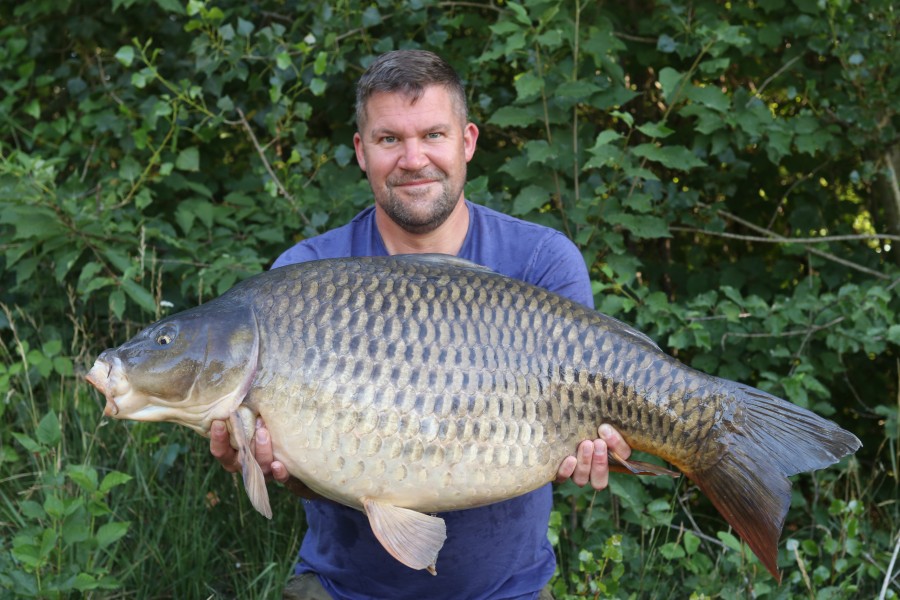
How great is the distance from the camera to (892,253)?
310 centimetres

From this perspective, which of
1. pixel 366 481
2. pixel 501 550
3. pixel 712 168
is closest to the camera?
pixel 366 481

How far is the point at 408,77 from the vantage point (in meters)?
1.81

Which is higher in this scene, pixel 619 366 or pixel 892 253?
pixel 619 366

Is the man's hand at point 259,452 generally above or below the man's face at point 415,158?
below

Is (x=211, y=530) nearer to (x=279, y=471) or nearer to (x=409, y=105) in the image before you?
(x=279, y=471)

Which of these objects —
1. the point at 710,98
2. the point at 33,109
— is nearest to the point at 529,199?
the point at 710,98

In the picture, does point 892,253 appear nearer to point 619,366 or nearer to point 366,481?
point 619,366

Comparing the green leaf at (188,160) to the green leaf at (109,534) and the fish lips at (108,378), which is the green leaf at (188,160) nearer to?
the green leaf at (109,534)

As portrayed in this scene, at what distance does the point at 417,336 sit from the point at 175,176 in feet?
5.74

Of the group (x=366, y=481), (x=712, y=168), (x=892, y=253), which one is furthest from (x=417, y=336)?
(x=892, y=253)

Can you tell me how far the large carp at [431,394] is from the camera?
4.79 feet

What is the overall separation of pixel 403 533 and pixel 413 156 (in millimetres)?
661

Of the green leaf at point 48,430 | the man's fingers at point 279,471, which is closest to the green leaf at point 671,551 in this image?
the man's fingers at point 279,471

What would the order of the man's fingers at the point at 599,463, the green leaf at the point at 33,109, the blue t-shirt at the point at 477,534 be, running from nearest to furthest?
the man's fingers at the point at 599,463, the blue t-shirt at the point at 477,534, the green leaf at the point at 33,109
